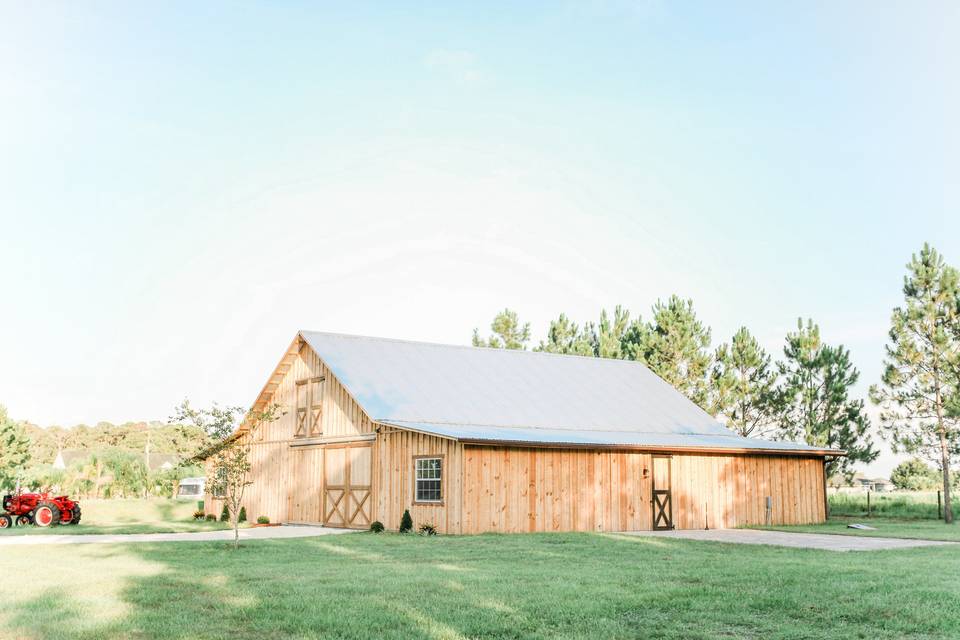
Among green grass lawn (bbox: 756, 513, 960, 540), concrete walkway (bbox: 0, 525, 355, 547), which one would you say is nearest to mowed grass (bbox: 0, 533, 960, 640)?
concrete walkway (bbox: 0, 525, 355, 547)

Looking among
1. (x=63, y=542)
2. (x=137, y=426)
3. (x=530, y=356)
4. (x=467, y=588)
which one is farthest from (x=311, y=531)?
(x=137, y=426)

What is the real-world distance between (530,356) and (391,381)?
23.4 ft

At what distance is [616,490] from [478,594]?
48.4 feet

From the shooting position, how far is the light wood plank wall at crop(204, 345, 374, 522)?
2659 centimetres

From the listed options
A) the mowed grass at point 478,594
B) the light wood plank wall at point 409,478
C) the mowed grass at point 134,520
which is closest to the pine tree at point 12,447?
the mowed grass at point 134,520

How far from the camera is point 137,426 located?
106250 millimetres

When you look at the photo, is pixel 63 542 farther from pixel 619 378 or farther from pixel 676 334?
pixel 676 334

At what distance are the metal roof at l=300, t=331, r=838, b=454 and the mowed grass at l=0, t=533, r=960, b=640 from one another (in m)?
7.77

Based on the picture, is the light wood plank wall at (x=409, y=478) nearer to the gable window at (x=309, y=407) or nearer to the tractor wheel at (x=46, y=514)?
the gable window at (x=309, y=407)

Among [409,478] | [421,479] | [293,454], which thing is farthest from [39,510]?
[421,479]

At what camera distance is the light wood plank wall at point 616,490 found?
22.5m

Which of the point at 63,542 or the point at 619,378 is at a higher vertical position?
the point at 619,378

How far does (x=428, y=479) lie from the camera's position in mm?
23078

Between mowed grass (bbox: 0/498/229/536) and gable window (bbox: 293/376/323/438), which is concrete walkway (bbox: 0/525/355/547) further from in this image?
gable window (bbox: 293/376/323/438)
